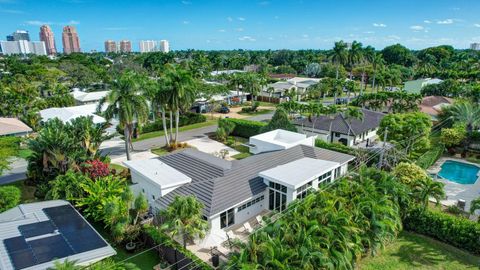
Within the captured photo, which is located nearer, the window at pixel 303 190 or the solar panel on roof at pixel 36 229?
the solar panel on roof at pixel 36 229

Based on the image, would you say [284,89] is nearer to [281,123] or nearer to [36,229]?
[281,123]

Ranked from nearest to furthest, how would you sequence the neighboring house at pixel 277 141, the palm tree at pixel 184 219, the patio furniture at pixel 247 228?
the palm tree at pixel 184 219, the patio furniture at pixel 247 228, the neighboring house at pixel 277 141

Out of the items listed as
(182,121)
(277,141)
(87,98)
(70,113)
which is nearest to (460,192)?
(277,141)

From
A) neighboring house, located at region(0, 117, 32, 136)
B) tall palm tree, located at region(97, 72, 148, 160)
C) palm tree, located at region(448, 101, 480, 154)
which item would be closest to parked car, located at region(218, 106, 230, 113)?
tall palm tree, located at region(97, 72, 148, 160)

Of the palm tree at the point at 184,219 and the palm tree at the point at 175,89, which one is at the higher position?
the palm tree at the point at 175,89

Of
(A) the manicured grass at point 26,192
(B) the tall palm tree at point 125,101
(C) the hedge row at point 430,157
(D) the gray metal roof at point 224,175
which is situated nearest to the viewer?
(D) the gray metal roof at point 224,175

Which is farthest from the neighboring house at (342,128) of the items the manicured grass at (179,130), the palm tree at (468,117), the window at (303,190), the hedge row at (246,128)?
the window at (303,190)

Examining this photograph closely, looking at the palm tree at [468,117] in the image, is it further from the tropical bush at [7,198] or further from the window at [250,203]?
the tropical bush at [7,198]
